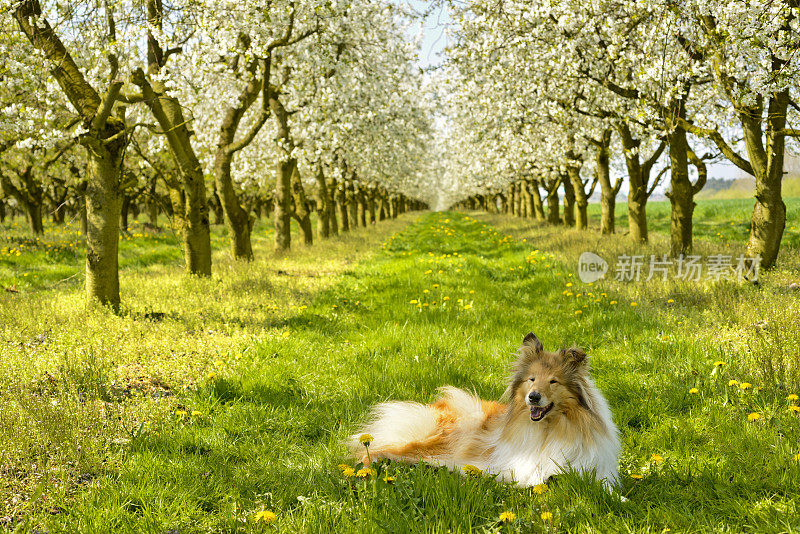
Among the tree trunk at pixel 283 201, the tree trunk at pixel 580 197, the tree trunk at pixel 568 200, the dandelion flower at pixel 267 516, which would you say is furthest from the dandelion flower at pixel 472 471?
the tree trunk at pixel 568 200

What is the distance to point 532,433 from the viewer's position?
13.2ft

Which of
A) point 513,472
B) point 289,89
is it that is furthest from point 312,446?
point 289,89

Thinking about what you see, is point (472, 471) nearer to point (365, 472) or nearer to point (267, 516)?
point (365, 472)

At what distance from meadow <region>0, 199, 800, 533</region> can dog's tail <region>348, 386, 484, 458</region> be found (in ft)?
0.94

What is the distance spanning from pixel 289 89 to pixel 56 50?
1010 cm

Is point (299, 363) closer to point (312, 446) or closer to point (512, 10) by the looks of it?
point (312, 446)

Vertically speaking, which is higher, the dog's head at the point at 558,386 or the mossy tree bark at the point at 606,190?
the mossy tree bark at the point at 606,190

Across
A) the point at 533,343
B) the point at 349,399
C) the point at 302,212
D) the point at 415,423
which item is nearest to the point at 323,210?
the point at 302,212

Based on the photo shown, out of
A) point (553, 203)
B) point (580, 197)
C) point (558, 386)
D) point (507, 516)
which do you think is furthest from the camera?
point (553, 203)

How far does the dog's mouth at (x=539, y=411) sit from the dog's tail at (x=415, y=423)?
950mm

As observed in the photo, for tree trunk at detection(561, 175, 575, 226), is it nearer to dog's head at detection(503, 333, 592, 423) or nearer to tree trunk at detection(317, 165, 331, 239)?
tree trunk at detection(317, 165, 331, 239)

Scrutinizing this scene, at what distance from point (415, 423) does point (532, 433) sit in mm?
1137

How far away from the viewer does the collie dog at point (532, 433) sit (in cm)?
388

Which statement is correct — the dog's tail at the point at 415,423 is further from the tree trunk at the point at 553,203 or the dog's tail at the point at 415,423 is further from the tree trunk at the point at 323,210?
the tree trunk at the point at 553,203
